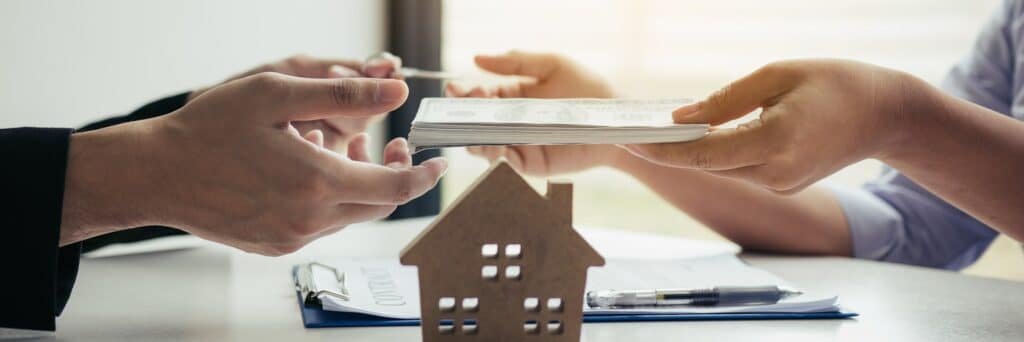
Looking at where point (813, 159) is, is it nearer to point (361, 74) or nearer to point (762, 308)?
point (762, 308)

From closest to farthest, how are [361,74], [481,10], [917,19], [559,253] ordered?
[559,253] < [361,74] < [917,19] < [481,10]

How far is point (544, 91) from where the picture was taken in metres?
1.52

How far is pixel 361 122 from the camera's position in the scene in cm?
140

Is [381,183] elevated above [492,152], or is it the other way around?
[381,183]

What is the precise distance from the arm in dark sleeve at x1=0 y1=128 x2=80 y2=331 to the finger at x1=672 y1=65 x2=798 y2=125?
0.54 metres

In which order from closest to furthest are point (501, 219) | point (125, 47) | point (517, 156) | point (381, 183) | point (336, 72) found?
point (501, 219)
point (381, 183)
point (336, 72)
point (517, 156)
point (125, 47)

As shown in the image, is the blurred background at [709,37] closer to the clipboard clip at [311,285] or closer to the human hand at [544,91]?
the human hand at [544,91]

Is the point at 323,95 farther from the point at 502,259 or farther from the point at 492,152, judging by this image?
the point at 492,152

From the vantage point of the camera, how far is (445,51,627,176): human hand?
4.72 feet

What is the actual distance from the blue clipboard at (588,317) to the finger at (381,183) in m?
0.12

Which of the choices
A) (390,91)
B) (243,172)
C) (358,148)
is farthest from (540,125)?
(358,148)

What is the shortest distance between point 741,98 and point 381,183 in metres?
0.34

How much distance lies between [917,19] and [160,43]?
182 cm

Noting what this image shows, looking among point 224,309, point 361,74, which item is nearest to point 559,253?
point 224,309
